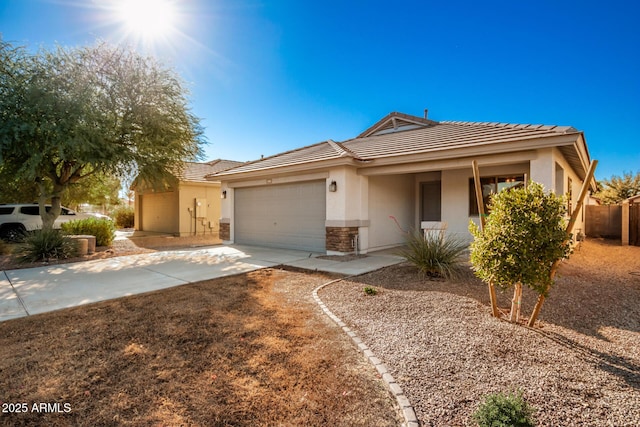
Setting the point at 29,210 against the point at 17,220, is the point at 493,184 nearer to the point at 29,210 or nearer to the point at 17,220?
the point at 29,210

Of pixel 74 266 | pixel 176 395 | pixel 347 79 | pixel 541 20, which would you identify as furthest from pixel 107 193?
pixel 541 20

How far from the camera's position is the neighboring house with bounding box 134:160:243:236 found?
15.7 meters

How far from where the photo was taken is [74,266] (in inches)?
303

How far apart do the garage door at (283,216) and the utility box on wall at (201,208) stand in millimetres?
4326

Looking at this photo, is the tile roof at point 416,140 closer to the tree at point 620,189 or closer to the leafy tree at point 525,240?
the leafy tree at point 525,240

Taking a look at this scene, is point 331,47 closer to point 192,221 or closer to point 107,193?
point 192,221

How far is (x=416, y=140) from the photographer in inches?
385

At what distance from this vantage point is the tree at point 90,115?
7.68 meters

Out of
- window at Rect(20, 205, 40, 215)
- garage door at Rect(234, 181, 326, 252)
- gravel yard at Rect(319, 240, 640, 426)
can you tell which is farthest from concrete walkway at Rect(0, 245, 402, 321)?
window at Rect(20, 205, 40, 215)

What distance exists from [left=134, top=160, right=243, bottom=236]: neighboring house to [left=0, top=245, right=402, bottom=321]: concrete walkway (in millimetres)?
6143

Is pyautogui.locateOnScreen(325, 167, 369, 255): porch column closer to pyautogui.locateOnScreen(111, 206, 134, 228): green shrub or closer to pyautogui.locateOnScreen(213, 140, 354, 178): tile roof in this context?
pyautogui.locateOnScreen(213, 140, 354, 178): tile roof

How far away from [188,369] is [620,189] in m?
31.8

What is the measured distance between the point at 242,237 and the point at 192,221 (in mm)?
5311

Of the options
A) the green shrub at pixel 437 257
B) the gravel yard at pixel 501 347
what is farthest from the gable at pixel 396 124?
the gravel yard at pixel 501 347
